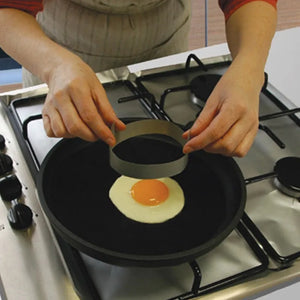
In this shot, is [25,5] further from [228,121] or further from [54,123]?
[228,121]

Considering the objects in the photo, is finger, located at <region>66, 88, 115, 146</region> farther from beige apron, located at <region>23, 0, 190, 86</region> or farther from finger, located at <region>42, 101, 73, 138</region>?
beige apron, located at <region>23, 0, 190, 86</region>

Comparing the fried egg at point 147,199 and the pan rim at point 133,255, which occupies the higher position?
the pan rim at point 133,255

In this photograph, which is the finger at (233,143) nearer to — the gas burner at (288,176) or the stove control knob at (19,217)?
the gas burner at (288,176)

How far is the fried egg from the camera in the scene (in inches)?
25.5

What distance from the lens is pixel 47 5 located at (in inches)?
38.1

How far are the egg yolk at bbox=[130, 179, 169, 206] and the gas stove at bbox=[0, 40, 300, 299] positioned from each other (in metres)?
0.11

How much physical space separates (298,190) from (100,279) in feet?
1.14

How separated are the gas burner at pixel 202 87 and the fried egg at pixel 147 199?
0.26 m

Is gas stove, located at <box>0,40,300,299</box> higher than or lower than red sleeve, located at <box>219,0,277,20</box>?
lower

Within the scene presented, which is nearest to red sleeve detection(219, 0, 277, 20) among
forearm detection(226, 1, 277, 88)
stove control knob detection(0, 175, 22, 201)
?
forearm detection(226, 1, 277, 88)

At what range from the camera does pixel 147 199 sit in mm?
672

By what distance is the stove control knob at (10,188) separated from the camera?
2.21 ft

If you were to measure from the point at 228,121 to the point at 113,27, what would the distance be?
0.43 m

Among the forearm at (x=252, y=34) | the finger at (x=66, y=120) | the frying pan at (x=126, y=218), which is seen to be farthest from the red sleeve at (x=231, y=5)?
the finger at (x=66, y=120)
